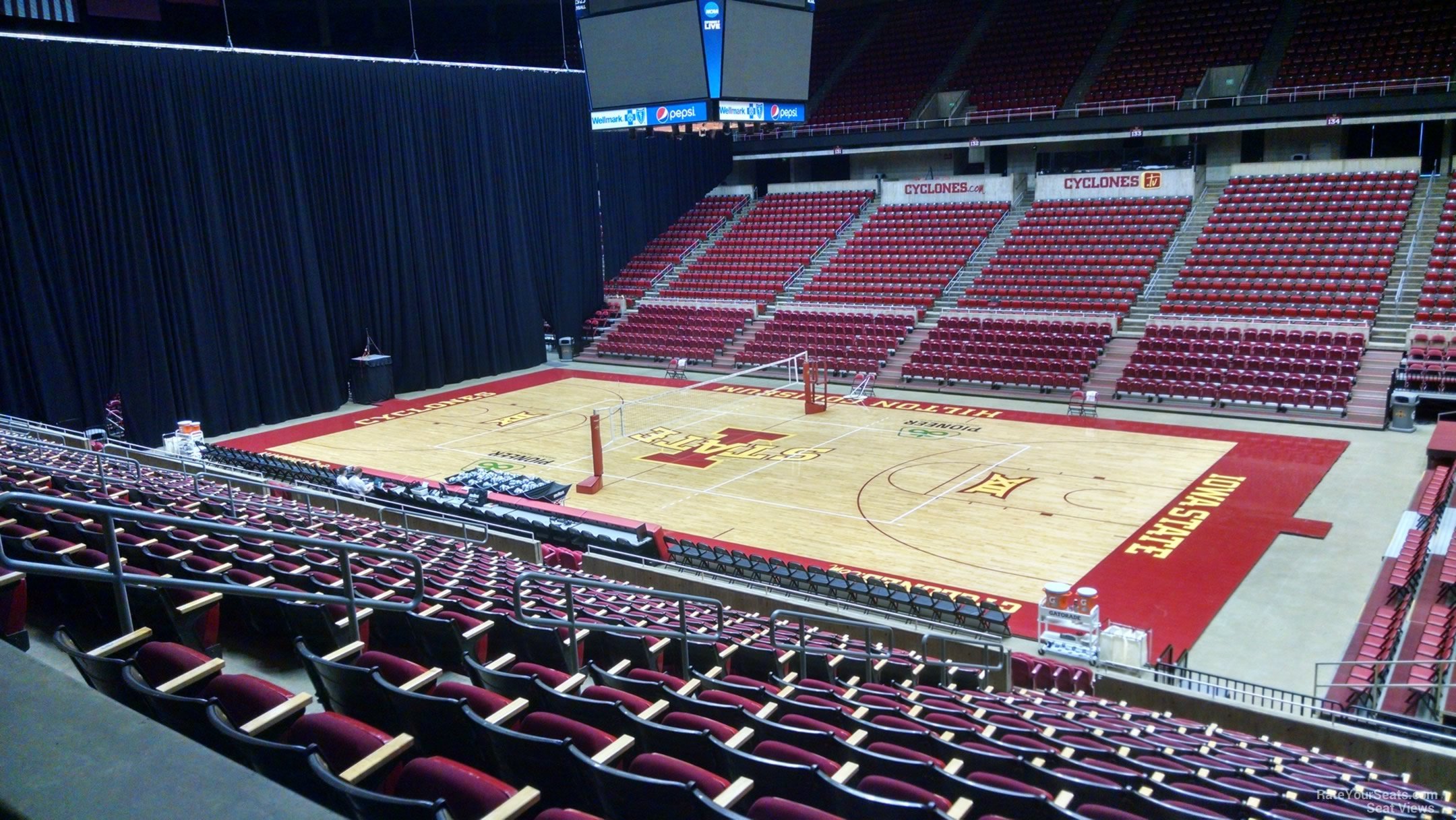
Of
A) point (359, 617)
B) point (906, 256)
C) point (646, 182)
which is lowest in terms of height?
point (359, 617)

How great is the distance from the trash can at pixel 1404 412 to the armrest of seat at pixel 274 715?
2269 centimetres

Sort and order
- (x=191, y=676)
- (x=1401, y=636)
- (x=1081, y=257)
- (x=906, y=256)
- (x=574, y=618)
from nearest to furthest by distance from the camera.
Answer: (x=191, y=676), (x=574, y=618), (x=1401, y=636), (x=1081, y=257), (x=906, y=256)

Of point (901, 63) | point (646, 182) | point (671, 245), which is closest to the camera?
point (646, 182)

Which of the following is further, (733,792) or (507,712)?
(507,712)

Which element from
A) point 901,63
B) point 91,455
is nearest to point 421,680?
point 91,455

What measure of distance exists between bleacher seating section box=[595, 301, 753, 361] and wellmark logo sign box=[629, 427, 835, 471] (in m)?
8.31

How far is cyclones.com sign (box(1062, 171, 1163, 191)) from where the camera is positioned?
101 feet

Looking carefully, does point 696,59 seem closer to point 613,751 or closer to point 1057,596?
point 1057,596

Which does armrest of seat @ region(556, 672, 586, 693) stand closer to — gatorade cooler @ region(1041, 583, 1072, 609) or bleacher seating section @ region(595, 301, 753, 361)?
gatorade cooler @ region(1041, 583, 1072, 609)

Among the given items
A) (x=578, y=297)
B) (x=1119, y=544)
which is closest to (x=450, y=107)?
(x=578, y=297)

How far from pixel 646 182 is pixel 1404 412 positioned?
2547cm

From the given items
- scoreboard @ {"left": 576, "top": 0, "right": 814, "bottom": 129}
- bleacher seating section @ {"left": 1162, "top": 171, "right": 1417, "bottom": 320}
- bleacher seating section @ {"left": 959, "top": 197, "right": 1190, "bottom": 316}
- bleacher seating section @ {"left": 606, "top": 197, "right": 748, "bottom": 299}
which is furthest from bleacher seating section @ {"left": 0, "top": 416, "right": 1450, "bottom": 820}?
bleacher seating section @ {"left": 606, "top": 197, "right": 748, "bottom": 299}

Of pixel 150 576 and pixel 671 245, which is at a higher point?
pixel 671 245

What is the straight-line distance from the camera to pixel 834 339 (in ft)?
96.9
